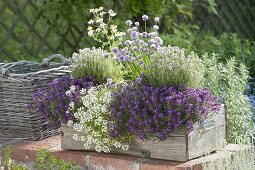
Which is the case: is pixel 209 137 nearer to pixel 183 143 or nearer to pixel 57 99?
pixel 183 143

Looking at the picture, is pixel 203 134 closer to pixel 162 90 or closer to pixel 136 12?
pixel 162 90

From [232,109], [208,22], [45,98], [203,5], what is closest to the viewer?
[45,98]

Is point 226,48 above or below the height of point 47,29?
below

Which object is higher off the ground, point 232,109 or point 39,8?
point 39,8

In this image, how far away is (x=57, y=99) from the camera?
311cm

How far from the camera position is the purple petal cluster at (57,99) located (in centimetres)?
307

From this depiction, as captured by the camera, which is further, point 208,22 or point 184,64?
point 208,22

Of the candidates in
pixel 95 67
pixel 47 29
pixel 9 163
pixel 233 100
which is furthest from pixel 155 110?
pixel 47 29

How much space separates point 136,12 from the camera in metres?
4.97

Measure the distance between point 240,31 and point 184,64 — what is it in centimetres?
406

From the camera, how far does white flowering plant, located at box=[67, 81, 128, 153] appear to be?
9.53 feet

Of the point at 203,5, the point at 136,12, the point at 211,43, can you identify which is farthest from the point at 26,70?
the point at 203,5

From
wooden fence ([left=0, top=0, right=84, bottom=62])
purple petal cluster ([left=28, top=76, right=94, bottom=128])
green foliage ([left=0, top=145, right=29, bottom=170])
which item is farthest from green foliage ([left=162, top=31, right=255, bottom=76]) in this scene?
green foliage ([left=0, top=145, right=29, bottom=170])

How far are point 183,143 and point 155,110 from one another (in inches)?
7.6
